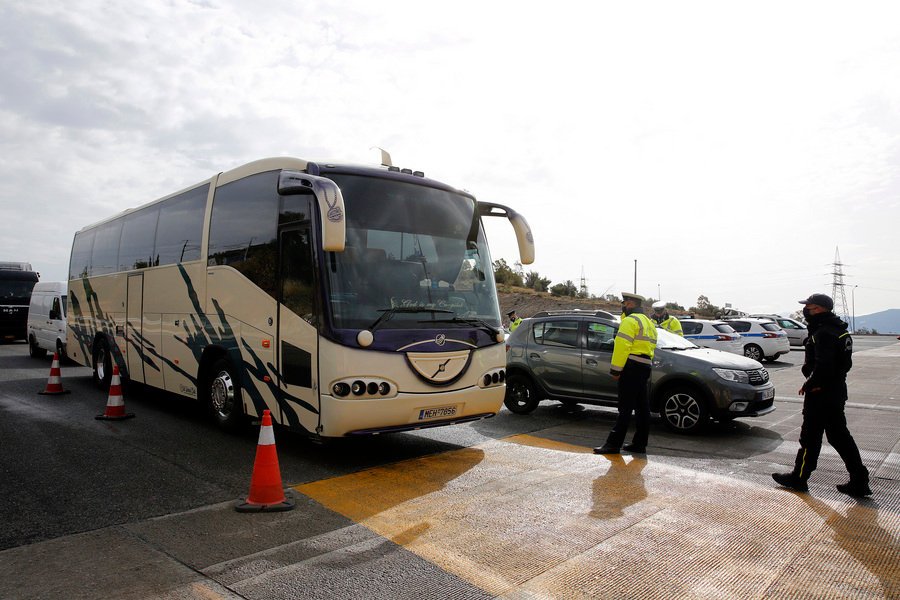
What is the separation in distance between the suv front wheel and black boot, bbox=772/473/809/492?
15.3ft

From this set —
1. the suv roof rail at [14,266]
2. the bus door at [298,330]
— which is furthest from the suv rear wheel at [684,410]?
the suv roof rail at [14,266]

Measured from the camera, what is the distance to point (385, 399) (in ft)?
21.0

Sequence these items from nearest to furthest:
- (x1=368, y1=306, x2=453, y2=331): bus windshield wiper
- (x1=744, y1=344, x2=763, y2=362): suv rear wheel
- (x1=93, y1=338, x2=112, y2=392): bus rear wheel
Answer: (x1=368, y1=306, x2=453, y2=331): bus windshield wiper → (x1=93, y1=338, x2=112, y2=392): bus rear wheel → (x1=744, y1=344, x2=763, y2=362): suv rear wheel

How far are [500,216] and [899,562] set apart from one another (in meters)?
5.45

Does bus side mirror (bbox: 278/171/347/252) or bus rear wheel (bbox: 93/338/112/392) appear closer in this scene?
bus side mirror (bbox: 278/171/347/252)

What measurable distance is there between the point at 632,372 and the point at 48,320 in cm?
1823

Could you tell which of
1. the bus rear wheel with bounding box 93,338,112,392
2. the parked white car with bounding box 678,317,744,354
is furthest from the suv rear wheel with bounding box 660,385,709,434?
the parked white car with bounding box 678,317,744,354

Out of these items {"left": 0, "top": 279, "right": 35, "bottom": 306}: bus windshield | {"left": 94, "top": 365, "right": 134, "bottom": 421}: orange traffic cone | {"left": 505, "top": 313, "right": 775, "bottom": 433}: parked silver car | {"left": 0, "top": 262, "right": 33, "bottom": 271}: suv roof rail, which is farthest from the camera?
{"left": 0, "top": 262, "right": 33, "bottom": 271}: suv roof rail

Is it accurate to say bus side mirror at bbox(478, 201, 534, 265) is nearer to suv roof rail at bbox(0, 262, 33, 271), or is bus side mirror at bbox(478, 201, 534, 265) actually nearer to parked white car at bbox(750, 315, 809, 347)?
parked white car at bbox(750, 315, 809, 347)

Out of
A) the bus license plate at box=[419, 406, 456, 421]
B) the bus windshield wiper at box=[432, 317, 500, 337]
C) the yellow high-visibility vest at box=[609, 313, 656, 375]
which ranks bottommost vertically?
the bus license plate at box=[419, 406, 456, 421]

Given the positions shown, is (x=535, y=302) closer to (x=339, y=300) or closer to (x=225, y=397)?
(x=225, y=397)

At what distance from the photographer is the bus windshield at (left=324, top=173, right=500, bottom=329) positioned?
21.2ft

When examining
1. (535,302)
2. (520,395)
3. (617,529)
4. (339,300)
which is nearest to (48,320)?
(520,395)

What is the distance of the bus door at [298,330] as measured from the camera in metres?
6.43
